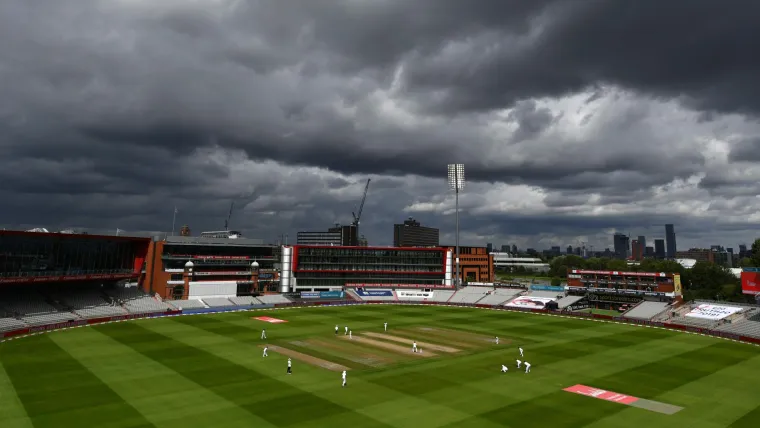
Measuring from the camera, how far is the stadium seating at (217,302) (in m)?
93.9

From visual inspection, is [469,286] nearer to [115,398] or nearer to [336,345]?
[336,345]

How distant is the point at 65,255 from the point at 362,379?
217ft

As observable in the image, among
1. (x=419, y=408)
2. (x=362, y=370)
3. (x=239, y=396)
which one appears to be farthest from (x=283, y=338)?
(x=419, y=408)

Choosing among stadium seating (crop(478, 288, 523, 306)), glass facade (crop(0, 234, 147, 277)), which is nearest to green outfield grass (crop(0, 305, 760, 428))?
glass facade (crop(0, 234, 147, 277))

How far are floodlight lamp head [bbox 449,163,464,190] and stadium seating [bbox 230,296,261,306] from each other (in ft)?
187

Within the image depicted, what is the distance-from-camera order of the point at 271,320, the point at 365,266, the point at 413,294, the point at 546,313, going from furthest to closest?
the point at 365,266 < the point at 413,294 < the point at 546,313 < the point at 271,320

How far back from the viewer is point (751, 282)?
3031 inches

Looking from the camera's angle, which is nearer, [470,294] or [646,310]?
[646,310]

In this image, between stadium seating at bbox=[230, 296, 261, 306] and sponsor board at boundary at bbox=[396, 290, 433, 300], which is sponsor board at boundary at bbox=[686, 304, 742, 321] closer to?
sponsor board at boundary at bbox=[396, 290, 433, 300]

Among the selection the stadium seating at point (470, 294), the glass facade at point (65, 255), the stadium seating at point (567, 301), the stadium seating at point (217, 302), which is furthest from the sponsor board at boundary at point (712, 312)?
the glass facade at point (65, 255)

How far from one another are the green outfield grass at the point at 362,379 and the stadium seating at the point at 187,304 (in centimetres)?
2022

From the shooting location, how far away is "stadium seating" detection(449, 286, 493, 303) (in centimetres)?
11346

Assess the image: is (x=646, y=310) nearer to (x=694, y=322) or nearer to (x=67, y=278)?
(x=694, y=322)

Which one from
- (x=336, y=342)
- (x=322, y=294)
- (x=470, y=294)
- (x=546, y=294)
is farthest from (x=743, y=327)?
(x=322, y=294)
